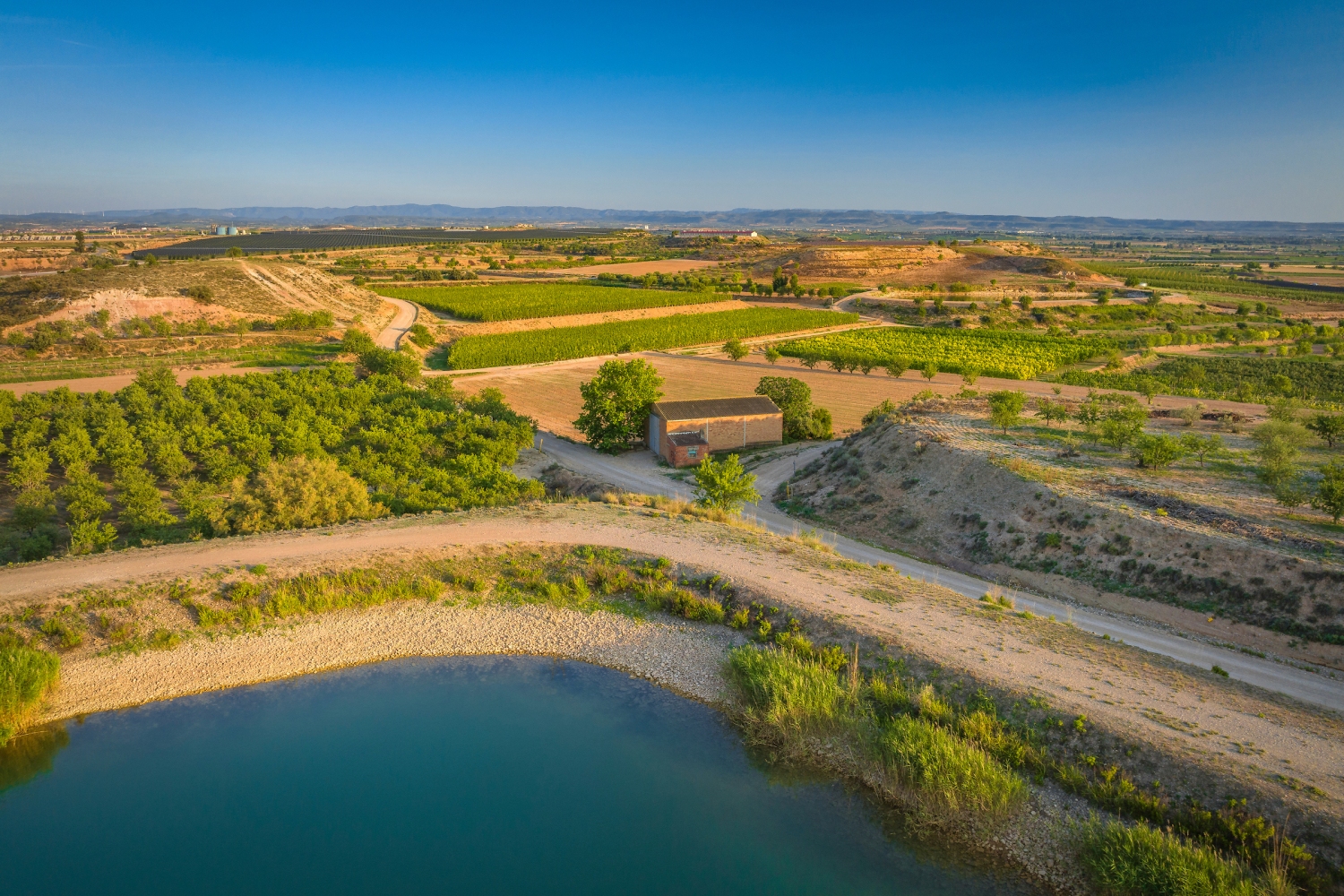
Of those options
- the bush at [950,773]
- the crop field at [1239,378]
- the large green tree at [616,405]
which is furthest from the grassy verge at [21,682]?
the crop field at [1239,378]

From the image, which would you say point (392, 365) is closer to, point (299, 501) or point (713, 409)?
point (713, 409)

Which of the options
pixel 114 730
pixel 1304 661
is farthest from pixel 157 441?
pixel 1304 661

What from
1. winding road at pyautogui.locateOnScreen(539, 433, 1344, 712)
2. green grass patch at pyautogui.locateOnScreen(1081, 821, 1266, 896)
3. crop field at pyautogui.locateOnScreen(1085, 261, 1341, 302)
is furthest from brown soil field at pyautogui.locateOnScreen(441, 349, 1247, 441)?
crop field at pyautogui.locateOnScreen(1085, 261, 1341, 302)

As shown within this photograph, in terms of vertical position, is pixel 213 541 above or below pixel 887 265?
below

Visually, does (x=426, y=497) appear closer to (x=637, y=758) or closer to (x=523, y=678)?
(x=523, y=678)

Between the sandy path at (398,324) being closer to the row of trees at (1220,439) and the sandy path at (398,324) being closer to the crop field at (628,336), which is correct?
the crop field at (628,336)

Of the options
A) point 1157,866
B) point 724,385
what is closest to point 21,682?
point 1157,866

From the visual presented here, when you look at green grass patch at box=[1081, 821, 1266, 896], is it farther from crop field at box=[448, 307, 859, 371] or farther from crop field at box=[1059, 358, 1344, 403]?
crop field at box=[448, 307, 859, 371]
